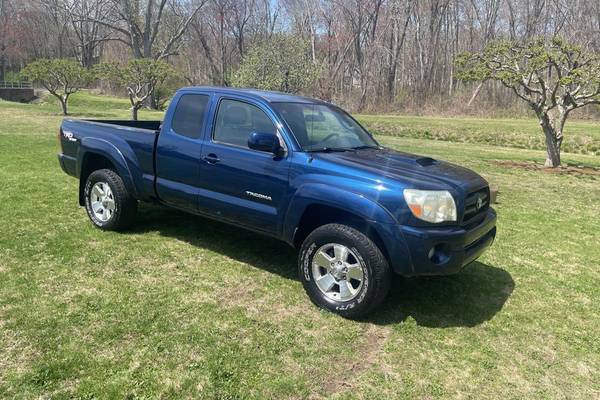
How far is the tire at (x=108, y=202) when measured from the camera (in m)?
5.62

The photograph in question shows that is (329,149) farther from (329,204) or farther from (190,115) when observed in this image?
(190,115)

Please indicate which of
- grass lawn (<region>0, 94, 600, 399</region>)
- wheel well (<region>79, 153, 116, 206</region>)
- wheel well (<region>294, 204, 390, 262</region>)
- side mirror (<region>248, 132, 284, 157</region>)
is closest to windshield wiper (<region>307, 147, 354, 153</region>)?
side mirror (<region>248, 132, 284, 157</region>)

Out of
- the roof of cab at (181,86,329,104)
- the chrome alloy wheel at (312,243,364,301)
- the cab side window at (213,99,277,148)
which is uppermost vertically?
the roof of cab at (181,86,329,104)

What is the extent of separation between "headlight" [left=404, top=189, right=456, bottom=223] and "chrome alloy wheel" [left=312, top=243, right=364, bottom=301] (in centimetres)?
62

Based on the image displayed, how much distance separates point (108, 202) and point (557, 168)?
12.5 m

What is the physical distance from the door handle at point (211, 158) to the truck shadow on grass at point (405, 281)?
45.0 inches

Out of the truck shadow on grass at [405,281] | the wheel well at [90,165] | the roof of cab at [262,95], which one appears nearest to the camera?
the truck shadow on grass at [405,281]

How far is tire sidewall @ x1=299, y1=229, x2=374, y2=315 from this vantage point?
3.89 meters

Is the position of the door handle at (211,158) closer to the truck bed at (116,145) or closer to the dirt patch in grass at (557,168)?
the truck bed at (116,145)

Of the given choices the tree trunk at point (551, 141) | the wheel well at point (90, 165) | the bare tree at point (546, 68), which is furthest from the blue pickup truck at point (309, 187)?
the tree trunk at point (551, 141)

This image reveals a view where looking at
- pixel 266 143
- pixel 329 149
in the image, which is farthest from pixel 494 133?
pixel 266 143

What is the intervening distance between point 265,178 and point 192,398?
81.5 inches

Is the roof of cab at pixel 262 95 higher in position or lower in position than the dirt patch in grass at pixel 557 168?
higher

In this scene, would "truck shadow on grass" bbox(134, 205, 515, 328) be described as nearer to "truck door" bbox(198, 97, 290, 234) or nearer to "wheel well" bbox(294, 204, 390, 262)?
"wheel well" bbox(294, 204, 390, 262)
